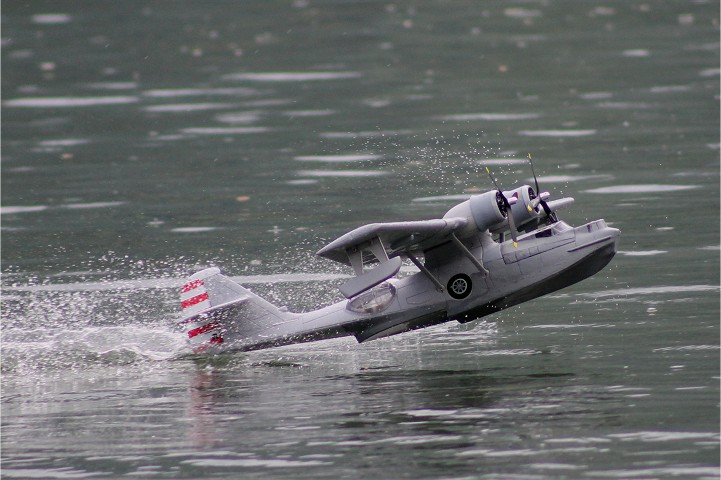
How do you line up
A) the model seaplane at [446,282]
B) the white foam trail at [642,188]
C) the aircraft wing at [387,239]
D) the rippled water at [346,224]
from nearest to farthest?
the rippled water at [346,224] < the aircraft wing at [387,239] < the model seaplane at [446,282] < the white foam trail at [642,188]

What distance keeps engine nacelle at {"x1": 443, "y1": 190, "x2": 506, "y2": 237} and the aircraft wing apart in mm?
148

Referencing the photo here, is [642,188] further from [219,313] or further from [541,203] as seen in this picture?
[219,313]

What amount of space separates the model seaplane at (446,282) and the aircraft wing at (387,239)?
3cm

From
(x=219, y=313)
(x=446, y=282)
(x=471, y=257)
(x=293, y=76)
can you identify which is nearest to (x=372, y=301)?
(x=446, y=282)

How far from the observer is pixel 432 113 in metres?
42.6

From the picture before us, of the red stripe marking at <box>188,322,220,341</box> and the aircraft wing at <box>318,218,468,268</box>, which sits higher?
the aircraft wing at <box>318,218,468,268</box>

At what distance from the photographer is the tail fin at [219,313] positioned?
20.9 meters

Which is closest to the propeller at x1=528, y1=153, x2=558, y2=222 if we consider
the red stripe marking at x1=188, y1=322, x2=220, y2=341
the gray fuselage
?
→ the gray fuselage

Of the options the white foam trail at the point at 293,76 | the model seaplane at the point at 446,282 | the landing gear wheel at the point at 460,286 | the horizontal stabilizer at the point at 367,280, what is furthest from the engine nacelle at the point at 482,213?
the white foam trail at the point at 293,76

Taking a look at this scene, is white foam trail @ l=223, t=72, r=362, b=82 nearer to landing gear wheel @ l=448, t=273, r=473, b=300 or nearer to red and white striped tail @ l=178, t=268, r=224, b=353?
red and white striped tail @ l=178, t=268, r=224, b=353

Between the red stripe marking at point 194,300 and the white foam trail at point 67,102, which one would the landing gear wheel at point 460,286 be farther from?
the white foam trail at point 67,102

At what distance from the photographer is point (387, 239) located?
19.3m

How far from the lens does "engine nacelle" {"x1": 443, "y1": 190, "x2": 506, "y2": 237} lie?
19.8 m

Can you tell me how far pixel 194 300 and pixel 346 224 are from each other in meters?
9.22
